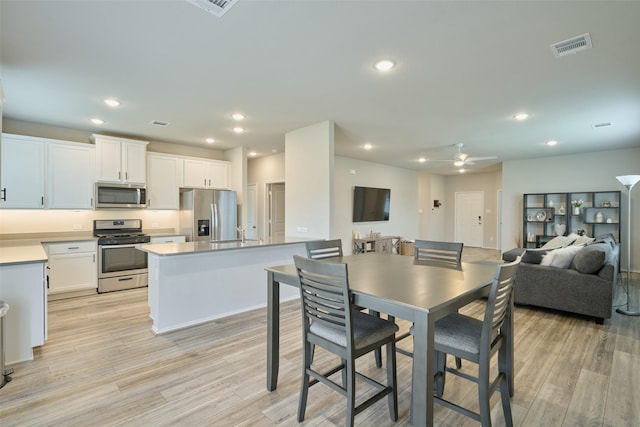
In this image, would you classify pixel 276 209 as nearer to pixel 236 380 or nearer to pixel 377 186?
pixel 377 186

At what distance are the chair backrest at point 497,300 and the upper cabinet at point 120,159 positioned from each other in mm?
5501

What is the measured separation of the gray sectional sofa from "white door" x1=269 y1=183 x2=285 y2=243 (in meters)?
4.96

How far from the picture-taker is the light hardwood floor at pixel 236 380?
194 cm

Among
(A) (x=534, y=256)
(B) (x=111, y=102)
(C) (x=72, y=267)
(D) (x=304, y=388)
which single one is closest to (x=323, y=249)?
(D) (x=304, y=388)

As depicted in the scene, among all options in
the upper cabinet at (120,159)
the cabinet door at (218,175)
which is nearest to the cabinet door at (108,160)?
the upper cabinet at (120,159)

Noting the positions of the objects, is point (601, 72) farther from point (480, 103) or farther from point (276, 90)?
point (276, 90)

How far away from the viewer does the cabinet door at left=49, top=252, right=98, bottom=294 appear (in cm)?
A: 433

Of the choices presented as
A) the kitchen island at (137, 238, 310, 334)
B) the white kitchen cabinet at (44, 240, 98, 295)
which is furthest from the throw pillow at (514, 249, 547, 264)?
the white kitchen cabinet at (44, 240, 98, 295)

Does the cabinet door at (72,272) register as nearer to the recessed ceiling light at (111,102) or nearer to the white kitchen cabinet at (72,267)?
the white kitchen cabinet at (72,267)

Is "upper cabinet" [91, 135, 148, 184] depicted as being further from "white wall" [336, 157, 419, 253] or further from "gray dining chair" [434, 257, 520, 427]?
"gray dining chair" [434, 257, 520, 427]

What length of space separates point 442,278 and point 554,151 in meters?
6.58

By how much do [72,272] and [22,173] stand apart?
1.54m

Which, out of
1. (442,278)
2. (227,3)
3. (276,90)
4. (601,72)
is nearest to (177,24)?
(227,3)

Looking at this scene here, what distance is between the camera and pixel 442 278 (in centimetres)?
197
